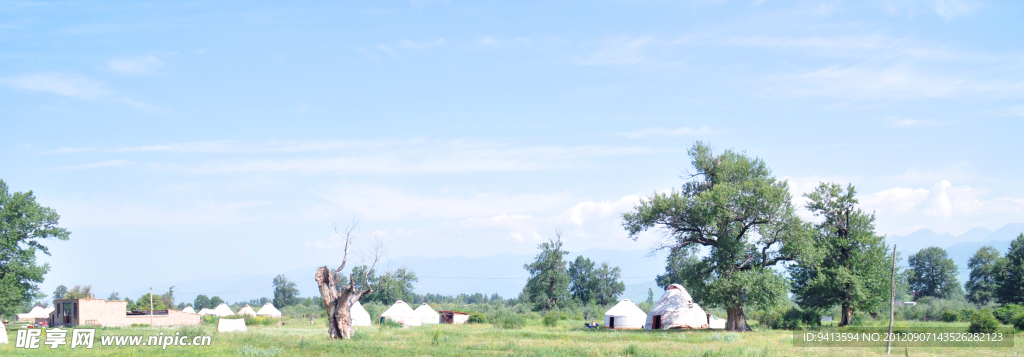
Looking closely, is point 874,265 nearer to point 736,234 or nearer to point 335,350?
point 736,234

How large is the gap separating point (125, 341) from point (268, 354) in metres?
10.1

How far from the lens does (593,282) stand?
108875 millimetres

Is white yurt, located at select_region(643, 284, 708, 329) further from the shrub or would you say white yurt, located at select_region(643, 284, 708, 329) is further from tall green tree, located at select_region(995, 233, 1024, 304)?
tall green tree, located at select_region(995, 233, 1024, 304)

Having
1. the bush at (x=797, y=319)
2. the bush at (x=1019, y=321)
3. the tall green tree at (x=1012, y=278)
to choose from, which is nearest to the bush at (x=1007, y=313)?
the bush at (x=1019, y=321)

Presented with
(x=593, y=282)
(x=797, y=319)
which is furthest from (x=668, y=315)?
(x=593, y=282)

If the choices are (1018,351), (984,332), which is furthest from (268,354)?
(984,332)

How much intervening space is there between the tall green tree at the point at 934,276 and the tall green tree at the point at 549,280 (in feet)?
171

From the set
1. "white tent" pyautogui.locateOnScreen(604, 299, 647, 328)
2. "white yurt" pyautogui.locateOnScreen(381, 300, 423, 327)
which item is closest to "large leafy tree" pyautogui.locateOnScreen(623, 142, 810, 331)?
"white tent" pyautogui.locateOnScreen(604, 299, 647, 328)

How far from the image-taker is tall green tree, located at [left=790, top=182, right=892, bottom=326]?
1903 inches

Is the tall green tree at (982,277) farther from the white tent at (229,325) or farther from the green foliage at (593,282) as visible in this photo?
the white tent at (229,325)

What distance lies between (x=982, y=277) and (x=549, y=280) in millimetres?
59273

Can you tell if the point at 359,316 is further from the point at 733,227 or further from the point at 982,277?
the point at 982,277

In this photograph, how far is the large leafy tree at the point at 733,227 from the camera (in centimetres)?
4375

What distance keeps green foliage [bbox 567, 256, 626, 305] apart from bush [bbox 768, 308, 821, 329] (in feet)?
191
